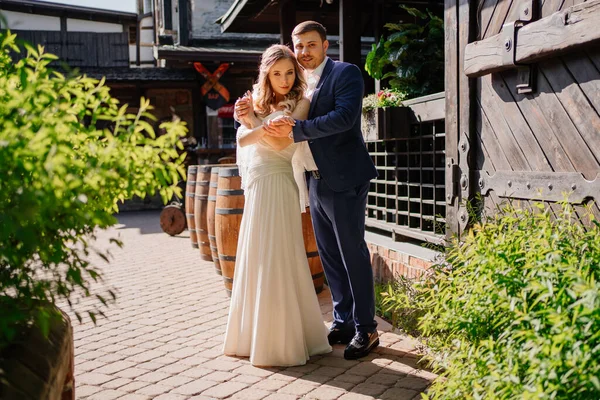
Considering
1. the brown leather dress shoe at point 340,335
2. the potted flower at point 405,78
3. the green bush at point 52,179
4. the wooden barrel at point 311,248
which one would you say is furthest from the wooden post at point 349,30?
the green bush at point 52,179

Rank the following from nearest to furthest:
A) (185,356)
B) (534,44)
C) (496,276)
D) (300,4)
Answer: (496,276) < (534,44) < (185,356) < (300,4)

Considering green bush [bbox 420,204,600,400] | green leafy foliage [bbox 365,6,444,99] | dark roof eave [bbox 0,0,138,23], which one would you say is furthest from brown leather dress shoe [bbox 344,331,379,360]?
dark roof eave [bbox 0,0,138,23]

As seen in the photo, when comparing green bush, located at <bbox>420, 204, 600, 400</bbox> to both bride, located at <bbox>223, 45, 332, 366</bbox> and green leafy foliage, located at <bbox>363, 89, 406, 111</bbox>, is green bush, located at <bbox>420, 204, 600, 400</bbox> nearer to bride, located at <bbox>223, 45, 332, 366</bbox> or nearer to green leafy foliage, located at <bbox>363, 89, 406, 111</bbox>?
bride, located at <bbox>223, 45, 332, 366</bbox>

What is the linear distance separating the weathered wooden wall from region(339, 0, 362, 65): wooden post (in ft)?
7.39

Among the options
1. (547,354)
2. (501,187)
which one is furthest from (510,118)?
(547,354)

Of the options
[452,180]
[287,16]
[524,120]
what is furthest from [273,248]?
[287,16]

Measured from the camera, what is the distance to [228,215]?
5.59m

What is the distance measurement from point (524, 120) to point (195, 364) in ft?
8.45

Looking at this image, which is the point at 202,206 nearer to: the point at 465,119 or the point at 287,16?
the point at 287,16

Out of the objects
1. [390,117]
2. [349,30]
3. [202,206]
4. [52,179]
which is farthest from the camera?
[202,206]

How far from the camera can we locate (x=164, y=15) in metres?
18.7

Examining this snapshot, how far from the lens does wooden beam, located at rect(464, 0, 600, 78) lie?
3129 mm

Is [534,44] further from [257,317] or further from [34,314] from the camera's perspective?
[34,314]

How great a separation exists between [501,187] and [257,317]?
1.76 m
